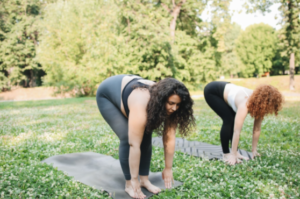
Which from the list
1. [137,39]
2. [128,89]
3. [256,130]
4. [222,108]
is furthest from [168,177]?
[137,39]

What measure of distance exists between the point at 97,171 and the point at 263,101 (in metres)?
3.27

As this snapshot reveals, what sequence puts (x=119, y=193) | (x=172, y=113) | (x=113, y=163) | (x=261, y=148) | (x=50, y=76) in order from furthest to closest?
(x=50, y=76), (x=261, y=148), (x=113, y=163), (x=119, y=193), (x=172, y=113)

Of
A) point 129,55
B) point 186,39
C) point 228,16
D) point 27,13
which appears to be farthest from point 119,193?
point 27,13

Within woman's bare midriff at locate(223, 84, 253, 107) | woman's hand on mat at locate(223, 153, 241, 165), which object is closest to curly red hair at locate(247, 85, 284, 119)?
woman's bare midriff at locate(223, 84, 253, 107)

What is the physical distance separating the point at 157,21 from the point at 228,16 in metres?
6.63

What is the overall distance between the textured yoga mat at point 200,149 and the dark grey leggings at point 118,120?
6.78 feet

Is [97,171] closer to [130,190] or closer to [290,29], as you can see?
[130,190]

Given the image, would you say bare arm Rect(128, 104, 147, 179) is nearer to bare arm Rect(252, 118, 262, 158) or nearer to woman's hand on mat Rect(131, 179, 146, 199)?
woman's hand on mat Rect(131, 179, 146, 199)

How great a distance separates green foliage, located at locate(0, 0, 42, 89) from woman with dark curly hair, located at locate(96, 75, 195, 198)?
34332mm

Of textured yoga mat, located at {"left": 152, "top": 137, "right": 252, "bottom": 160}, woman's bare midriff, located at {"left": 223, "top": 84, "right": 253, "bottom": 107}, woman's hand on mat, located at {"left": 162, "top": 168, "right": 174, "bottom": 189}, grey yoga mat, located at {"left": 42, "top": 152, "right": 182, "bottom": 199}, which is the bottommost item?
textured yoga mat, located at {"left": 152, "top": 137, "right": 252, "bottom": 160}

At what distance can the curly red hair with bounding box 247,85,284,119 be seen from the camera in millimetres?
4349

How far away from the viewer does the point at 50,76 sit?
27.0 m

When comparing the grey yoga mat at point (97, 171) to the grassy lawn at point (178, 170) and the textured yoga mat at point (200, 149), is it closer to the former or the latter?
the grassy lawn at point (178, 170)

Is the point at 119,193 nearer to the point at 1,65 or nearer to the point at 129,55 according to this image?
the point at 129,55
